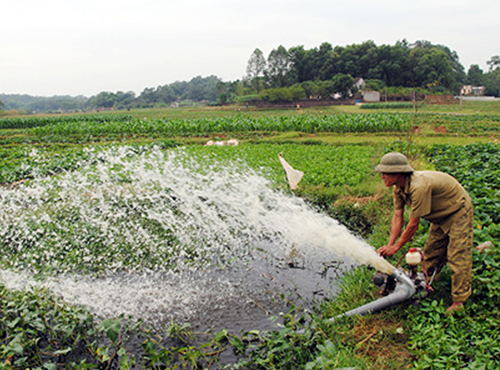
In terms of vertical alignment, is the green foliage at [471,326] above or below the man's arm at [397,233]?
below

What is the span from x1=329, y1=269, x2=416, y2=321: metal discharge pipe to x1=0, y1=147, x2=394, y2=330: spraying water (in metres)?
0.53

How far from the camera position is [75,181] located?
441 inches

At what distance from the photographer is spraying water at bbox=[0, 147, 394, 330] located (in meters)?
5.71

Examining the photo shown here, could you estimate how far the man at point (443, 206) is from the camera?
4.00 metres

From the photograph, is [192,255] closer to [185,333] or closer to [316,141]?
[185,333]

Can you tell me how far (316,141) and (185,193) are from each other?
1148 centimetres

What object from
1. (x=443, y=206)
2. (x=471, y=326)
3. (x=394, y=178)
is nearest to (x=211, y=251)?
(x=394, y=178)

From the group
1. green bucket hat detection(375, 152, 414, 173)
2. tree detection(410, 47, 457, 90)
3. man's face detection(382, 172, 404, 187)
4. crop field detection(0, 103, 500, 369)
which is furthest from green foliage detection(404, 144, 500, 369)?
tree detection(410, 47, 457, 90)

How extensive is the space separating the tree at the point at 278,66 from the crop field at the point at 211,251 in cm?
7057

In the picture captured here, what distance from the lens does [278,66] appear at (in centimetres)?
8425

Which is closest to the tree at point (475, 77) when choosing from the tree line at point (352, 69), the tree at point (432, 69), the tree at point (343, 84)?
the tree line at point (352, 69)

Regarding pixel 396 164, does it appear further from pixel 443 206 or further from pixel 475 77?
pixel 475 77

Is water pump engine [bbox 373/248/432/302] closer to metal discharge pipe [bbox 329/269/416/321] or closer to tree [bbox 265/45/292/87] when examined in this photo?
metal discharge pipe [bbox 329/269/416/321]

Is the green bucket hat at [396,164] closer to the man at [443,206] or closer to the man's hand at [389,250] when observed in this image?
→ the man at [443,206]
